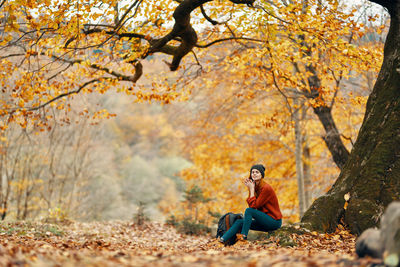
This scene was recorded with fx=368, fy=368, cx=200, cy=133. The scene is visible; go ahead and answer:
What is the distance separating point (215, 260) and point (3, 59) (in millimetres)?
6559

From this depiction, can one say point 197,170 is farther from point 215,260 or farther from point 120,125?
point 120,125

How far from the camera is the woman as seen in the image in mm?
5586

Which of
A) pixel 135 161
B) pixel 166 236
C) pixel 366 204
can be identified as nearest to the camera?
pixel 366 204

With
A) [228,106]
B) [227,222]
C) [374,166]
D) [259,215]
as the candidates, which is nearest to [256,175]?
[259,215]

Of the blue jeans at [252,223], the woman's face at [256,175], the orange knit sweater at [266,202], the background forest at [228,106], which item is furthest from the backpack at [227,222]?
the background forest at [228,106]

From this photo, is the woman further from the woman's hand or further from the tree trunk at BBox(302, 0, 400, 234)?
the tree trunk at BBox(302, 0, 400, 234)

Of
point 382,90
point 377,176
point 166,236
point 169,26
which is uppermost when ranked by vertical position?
point 169,26

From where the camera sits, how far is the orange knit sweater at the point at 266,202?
569 cm

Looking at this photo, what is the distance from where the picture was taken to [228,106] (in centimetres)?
1516

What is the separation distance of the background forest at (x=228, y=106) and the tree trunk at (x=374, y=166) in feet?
2.77

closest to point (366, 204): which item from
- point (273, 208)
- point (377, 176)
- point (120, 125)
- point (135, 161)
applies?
point (377, 176)

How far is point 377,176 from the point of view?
17.4 ft

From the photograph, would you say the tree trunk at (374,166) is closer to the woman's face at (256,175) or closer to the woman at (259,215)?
the woman at (259,215)

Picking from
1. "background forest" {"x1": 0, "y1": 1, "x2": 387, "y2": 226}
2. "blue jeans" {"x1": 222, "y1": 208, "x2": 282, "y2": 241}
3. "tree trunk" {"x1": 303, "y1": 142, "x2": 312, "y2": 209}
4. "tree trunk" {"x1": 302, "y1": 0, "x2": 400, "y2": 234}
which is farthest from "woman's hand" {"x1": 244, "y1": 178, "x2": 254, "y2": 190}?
"tree trunk" {"x1": 303, "y1": 142, "x2": 312, "y2": 209}
